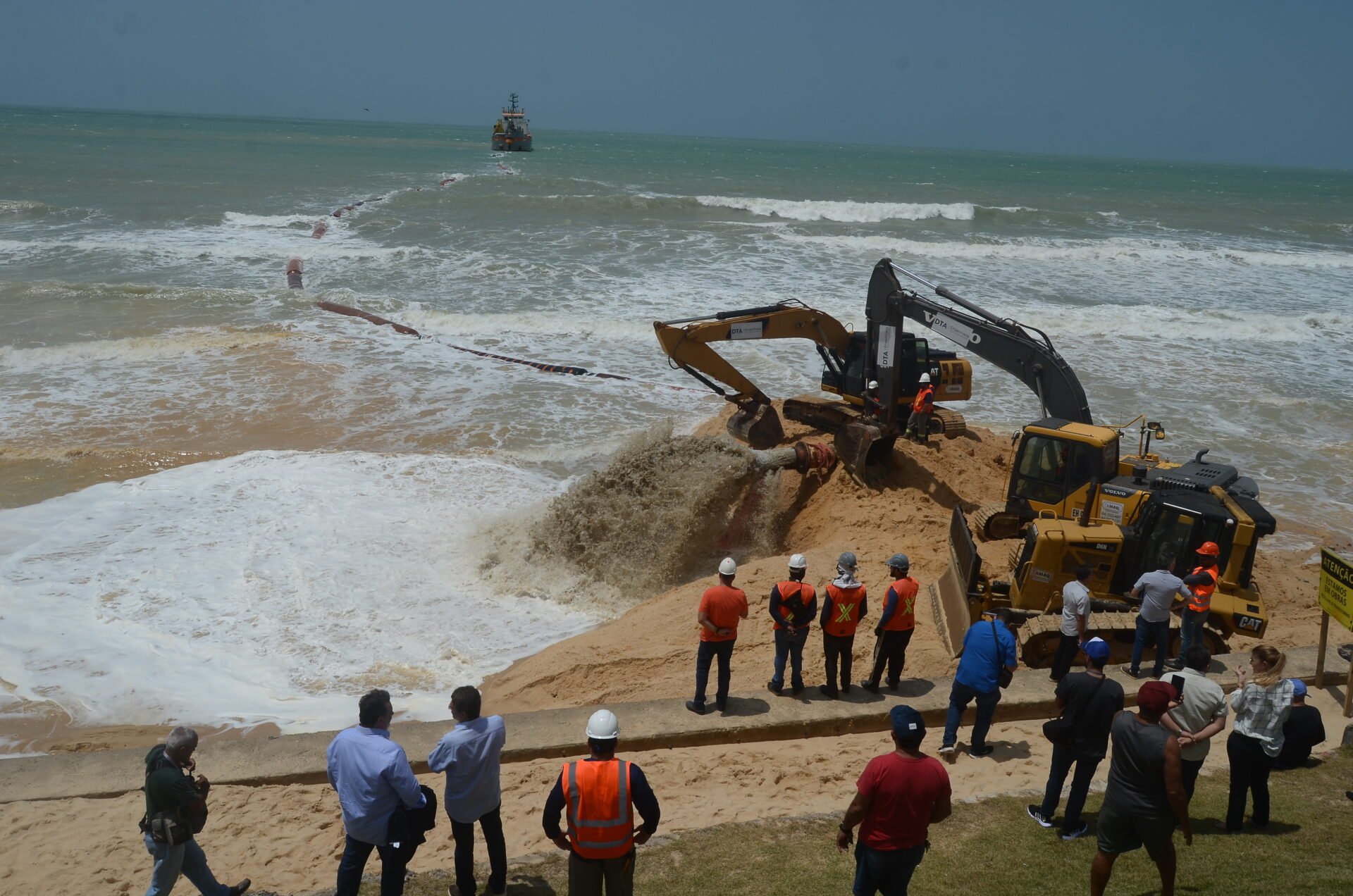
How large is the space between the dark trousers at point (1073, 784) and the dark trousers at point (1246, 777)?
840 millimetres

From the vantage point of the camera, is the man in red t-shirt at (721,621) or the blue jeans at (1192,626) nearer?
the man in red t-shirt at (721,621)

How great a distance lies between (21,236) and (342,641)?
35.6 m

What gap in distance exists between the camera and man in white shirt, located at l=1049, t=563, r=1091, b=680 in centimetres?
827

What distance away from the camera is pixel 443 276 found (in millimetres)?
32688

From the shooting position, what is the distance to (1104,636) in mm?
9461

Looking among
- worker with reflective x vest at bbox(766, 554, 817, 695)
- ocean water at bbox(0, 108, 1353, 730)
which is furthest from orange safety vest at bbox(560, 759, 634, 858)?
ocean water at bbox(0, 108, 1353, 730)

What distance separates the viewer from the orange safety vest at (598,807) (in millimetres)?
4836

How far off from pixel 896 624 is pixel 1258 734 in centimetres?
263

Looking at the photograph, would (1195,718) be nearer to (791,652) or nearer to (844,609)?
(844,609)

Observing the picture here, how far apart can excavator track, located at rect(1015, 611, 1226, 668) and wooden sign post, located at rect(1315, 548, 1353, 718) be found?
1.13 metres

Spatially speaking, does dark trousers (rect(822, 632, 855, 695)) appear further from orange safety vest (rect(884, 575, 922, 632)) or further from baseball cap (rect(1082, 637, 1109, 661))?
baseball cap (rect(1082, 637, 1109, 661))

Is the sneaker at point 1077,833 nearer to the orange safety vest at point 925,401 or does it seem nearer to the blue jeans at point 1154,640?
the blue jeans at point 1154,640

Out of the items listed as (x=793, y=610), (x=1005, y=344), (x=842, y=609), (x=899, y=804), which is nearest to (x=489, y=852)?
(x=899, y=804)

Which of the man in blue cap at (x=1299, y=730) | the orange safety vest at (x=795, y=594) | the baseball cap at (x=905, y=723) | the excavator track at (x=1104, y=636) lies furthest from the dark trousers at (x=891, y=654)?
the baseball cap at (x=905, y=723)
